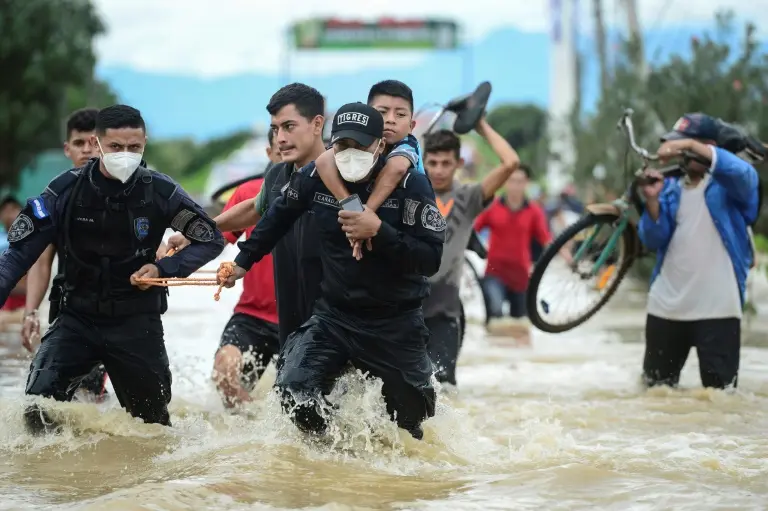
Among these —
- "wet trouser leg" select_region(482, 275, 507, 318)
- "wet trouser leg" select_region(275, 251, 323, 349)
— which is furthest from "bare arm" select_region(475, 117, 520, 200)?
"wet trouser leg" select_region(482, 275, 507, 318)

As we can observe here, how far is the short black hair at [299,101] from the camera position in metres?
6.57

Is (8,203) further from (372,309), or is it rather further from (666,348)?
(372,309)

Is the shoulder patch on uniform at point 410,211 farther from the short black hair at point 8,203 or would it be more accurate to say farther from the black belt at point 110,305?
the short black hair at point 8,203

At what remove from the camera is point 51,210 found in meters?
6.46

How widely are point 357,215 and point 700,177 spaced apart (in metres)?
3.57

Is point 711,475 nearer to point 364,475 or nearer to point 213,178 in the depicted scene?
point 364,475

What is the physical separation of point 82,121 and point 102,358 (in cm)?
192

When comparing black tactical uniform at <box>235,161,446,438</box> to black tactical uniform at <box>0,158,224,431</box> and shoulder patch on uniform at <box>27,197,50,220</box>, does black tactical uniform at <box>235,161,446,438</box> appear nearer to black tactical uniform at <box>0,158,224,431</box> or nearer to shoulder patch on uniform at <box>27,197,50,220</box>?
black tactical uniform at <box>0,158,224,431</box>

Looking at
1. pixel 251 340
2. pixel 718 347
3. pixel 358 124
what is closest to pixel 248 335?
pixel 251 340

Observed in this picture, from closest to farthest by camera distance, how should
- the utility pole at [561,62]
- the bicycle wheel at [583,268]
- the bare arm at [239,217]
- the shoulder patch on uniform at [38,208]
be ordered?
A: the shoulder patch on uniform at [38,208]
the bare arm at [239,217]
the bicycle wheel at [583,268]
the utility pole at [561,62]

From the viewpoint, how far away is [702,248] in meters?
8.53

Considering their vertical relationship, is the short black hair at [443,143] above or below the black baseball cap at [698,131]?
below

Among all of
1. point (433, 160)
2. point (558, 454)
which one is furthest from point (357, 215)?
point (433, 160)

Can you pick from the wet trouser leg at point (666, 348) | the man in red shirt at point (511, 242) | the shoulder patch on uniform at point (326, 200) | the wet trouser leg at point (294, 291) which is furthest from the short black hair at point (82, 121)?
the man in red shirt at point (511, 242)
